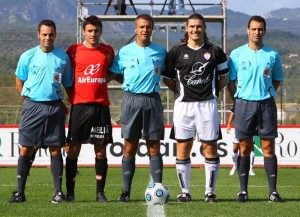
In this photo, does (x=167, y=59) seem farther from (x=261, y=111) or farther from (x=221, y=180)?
(x=221, y=180)

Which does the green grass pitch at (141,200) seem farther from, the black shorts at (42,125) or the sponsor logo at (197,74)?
the sponsor logo at (197,74)

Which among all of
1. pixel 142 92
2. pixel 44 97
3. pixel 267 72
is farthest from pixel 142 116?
pixel 267 72

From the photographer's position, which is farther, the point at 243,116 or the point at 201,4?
the point at 201,4

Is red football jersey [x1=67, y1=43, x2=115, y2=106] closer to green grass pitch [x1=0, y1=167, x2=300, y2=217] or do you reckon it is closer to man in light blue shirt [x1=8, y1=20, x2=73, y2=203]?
man in light blue shirt [x1=8, y1=20, x2=73, y2=203]

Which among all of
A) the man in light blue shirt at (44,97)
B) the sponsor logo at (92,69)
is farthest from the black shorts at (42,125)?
the sponsor logo at (92,69)

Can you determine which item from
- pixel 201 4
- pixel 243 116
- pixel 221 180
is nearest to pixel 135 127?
pixel 243 116

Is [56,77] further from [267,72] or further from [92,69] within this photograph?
[267,72]

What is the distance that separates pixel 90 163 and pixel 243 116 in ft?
39.7

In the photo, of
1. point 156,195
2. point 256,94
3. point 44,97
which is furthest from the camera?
point 256,94

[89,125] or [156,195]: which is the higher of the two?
[89,125]

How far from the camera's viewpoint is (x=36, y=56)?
11.2 meters

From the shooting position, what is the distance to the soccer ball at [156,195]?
1078 cm

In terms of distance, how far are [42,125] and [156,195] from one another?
63.2 inches

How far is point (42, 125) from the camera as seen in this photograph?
11.2 meters
